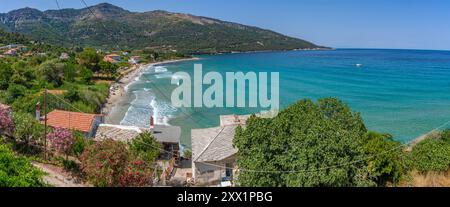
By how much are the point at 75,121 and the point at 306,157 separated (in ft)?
44.9

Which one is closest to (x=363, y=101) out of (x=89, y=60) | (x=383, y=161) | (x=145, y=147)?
(x=145, y=147)

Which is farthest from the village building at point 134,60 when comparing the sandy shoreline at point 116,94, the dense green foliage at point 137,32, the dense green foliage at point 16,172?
the dense green foliage at point 16,172

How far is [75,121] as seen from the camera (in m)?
19.0

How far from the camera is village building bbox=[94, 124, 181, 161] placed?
18.0m

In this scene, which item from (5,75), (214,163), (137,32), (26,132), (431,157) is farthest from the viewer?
(137,32)

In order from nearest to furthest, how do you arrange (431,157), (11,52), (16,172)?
(16,172)
(431,157)
(11,52)

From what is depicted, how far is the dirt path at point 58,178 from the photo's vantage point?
1117 centimetres

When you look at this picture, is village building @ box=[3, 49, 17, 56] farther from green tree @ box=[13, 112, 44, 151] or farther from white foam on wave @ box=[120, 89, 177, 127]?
green tree @ box=[13, 112, 44, 151]

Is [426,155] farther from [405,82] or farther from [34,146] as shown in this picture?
[405,82]

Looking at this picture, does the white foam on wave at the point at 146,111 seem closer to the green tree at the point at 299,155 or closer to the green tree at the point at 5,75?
the green tree at the point at 5,75

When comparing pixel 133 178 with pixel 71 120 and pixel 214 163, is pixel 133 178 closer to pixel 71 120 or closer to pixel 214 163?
pixel 214 163

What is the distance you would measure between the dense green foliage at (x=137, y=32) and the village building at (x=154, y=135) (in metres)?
96.0

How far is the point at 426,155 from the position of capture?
37.8 feet
